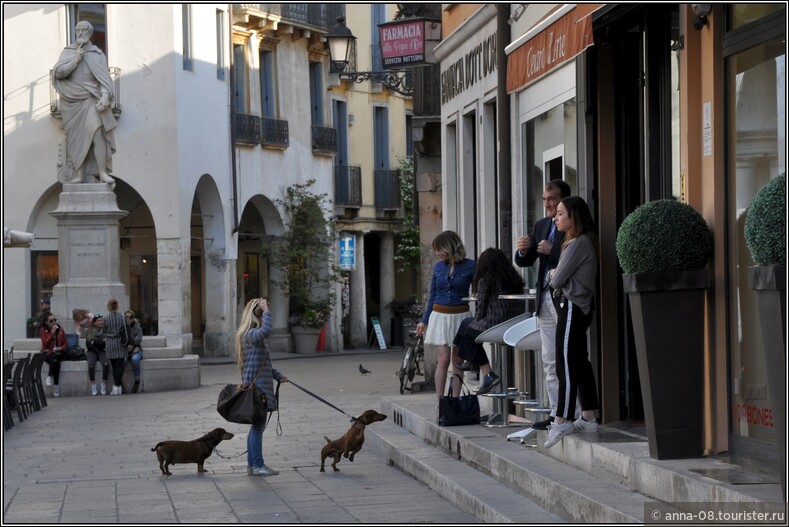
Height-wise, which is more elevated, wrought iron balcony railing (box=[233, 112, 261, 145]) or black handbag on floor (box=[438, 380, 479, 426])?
wrought iron balcony railing (box=[233, 112, 261, 145])

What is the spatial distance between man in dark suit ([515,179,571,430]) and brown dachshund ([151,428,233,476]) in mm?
3601

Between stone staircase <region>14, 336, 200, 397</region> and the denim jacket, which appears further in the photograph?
stone staircase <region>14, 336, 200, 397</region>

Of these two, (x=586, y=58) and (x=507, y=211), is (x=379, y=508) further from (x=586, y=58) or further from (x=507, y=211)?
(x=507, y=211)

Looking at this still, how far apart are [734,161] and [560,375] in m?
1.94

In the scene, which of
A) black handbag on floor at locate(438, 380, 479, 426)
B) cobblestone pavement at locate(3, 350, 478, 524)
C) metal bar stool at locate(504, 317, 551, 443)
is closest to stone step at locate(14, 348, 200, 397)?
cobblestone pavement at locate(3, 350, 478, 524)

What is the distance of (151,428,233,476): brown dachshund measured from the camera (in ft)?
40.0

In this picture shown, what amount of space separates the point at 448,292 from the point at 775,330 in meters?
7.04

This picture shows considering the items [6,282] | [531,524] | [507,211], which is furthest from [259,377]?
[6,282]

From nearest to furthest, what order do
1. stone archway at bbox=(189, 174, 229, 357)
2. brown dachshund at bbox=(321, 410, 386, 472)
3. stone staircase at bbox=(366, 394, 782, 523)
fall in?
stone staircase at bbox=(366, 394, 782, 523) < brown dachshund at bbox=(321, 410, 386, 472) < stone archway at bbox=(189, 174, 229, 357)

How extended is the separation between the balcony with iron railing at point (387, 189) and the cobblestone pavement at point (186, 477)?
81.1 ft

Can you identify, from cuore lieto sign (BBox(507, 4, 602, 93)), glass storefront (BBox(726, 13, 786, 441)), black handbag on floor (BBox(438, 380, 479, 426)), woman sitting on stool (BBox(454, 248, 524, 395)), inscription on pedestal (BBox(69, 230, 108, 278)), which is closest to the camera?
glass storefront (BBox(726, 13, 786, 441))

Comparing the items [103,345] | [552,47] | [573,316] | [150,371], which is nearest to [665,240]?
[573,316]

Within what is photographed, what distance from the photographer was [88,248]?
25594 mm

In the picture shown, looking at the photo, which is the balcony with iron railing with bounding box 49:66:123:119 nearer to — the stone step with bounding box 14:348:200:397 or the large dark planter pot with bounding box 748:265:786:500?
the stone step with bounding box 14:348:200:397
